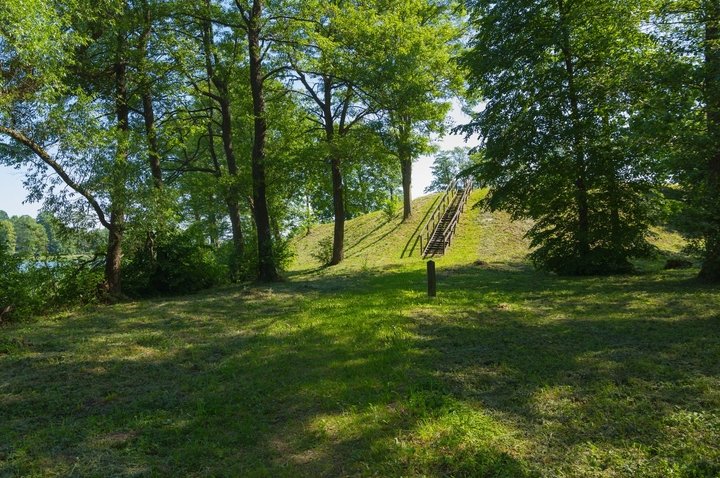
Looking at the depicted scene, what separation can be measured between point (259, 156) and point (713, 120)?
493 inches

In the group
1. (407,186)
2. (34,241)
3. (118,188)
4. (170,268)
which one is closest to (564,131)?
(118,188)

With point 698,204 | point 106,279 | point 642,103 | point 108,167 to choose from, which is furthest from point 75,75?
point 698,204

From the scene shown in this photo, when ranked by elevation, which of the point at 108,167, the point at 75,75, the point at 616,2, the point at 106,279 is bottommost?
the point at 106,279

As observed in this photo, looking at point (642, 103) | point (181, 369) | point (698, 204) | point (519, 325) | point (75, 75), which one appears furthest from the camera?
point (75, 75)

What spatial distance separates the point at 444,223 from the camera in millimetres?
26703

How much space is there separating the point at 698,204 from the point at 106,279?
47.0 ft

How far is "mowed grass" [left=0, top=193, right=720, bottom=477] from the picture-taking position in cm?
383

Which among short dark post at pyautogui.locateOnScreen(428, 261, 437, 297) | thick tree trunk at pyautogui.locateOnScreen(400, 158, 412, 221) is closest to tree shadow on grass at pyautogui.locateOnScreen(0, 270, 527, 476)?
short dark post at pyautogui.locateOnScreen(428, 261, 437, 297)

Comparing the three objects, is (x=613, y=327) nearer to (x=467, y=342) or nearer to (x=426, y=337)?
(x=467, y=342)

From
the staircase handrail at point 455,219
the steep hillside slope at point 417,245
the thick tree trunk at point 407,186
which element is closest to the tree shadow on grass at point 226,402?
the steep hillside slope at point 417,245

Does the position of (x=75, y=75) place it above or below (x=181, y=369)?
above

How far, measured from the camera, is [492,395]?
494cm

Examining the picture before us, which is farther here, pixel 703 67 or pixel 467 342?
pixel 703 67

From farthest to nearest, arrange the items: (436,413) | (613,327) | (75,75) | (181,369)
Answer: (75,75) → (613,327) → (181,369) → (436,413)
